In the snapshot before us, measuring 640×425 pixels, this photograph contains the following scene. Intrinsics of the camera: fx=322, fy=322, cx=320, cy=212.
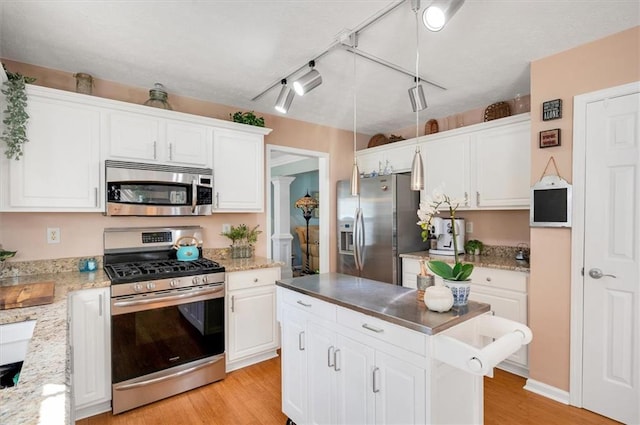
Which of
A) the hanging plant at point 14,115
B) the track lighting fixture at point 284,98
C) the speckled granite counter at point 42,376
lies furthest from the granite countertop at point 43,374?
the track lighting fixture at point 284,98

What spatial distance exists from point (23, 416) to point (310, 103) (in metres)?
3.13

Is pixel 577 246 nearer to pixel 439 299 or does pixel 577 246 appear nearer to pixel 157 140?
pixel 439 299

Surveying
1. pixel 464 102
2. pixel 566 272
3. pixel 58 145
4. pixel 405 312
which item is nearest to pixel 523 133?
pixel 464 102

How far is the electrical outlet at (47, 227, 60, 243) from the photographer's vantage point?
2510 mm

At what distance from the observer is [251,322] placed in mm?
2934

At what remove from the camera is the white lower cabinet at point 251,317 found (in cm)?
282

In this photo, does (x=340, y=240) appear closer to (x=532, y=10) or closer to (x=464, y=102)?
(x=464, y=102)

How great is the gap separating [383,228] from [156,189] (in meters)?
2.34

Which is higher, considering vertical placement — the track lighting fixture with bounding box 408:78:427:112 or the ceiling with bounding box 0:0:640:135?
the ceiling with bounding box 0:0:640:135

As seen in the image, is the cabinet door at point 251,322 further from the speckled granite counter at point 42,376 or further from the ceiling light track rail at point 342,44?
the ceiling light track rail at point 342,44

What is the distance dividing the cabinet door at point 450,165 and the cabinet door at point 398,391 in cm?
215

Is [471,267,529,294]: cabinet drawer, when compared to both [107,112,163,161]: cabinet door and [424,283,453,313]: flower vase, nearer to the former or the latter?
[424,283,453,313]: flower vase

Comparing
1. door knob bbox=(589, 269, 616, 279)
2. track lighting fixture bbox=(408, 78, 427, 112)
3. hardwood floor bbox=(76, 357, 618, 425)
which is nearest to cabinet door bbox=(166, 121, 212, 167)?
track lighting fixture bbox=(408, 78, 427, 112)

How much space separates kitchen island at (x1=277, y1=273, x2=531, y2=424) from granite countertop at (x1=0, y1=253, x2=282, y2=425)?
1151 mm
